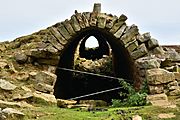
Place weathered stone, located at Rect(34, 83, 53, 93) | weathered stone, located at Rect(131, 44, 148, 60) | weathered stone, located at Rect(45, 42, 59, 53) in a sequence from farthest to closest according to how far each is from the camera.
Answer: weathered stone, located at Rect(45, 42, 59, 53) < weathered stone, located at Rect(131, 44, 148, 60) < weathered stone, located at Rect(34, 83, 53, 93)

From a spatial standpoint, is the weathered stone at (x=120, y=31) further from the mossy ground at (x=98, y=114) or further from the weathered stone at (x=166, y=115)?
the weathered stone at (x=166, y=115)

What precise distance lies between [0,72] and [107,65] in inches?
232

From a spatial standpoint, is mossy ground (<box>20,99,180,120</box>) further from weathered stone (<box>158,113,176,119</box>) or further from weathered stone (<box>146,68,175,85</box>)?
weathered stone (<box>146,68,175,85</box>)

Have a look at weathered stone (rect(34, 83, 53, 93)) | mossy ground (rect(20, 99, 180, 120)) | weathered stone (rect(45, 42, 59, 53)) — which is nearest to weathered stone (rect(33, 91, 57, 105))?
weathered stone (rect(34, 83, 53, 93))

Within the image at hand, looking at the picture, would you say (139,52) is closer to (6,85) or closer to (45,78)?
(45,78)

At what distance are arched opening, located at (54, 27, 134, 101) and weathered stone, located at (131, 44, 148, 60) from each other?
47cm

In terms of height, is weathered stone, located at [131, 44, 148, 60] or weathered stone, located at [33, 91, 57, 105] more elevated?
weathered stone, located at [131, 44, 148, 60]

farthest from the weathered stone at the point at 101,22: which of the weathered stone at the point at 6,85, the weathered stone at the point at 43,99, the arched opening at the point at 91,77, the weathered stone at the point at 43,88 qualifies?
the weathered stone at the point at 6,85

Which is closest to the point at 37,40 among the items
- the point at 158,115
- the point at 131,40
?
the point at 131,40

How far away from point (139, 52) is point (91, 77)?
16.6ft

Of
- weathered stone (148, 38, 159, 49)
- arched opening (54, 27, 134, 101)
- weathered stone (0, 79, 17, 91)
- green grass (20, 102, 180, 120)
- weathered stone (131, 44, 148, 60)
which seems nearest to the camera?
green grass (20, 102, 180, 120)

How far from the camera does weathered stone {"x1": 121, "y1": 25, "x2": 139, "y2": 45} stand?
29.2 feet

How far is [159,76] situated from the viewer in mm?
8227

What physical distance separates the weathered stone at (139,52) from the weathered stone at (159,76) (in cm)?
62
